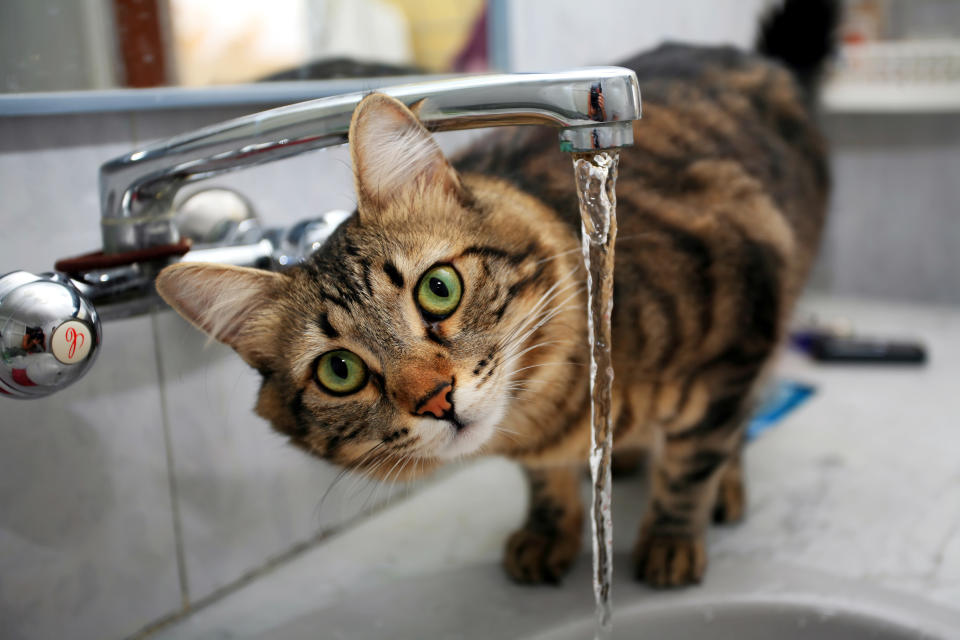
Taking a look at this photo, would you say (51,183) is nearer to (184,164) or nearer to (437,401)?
(184,164)

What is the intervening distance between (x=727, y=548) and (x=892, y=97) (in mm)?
1228

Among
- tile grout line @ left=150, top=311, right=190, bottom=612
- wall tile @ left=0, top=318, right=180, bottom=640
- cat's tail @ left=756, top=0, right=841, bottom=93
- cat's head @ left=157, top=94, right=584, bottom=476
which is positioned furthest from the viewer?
cat's tail @ left=756, top=0, right=841, bottom=93

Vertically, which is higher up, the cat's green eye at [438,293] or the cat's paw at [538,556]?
the cat's green eye at [438,293]

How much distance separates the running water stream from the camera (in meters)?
0.64

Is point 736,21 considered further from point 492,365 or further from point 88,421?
point 88,421

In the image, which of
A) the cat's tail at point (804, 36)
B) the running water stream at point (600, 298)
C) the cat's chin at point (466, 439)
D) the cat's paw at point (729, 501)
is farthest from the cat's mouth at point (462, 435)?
the cat's tail at point (804, 36)

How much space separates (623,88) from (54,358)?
0.43 metres

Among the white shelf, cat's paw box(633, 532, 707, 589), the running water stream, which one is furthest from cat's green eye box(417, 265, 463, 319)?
the white shelf

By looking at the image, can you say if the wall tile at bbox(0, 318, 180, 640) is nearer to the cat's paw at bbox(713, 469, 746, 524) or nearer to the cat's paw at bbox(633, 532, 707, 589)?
the cat's paw at bbox(633, 532, 707, 589)

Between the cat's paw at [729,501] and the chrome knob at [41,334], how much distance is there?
818mm

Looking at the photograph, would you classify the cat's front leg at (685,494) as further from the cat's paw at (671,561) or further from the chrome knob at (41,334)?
the chrome knob at (41,334)

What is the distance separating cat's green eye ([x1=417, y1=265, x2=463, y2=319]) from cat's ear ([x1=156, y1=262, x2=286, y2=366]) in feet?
0.40

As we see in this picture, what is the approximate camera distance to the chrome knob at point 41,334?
582mm

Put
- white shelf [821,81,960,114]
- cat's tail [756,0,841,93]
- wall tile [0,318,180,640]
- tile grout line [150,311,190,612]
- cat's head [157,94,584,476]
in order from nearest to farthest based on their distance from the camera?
cat's head [157,94,584,476] → wall tile [0,318,180,640] → tile grout line [150,311,190,612] → cat's tail [756,0,841,93] → white shelf [821,81,960,114]
